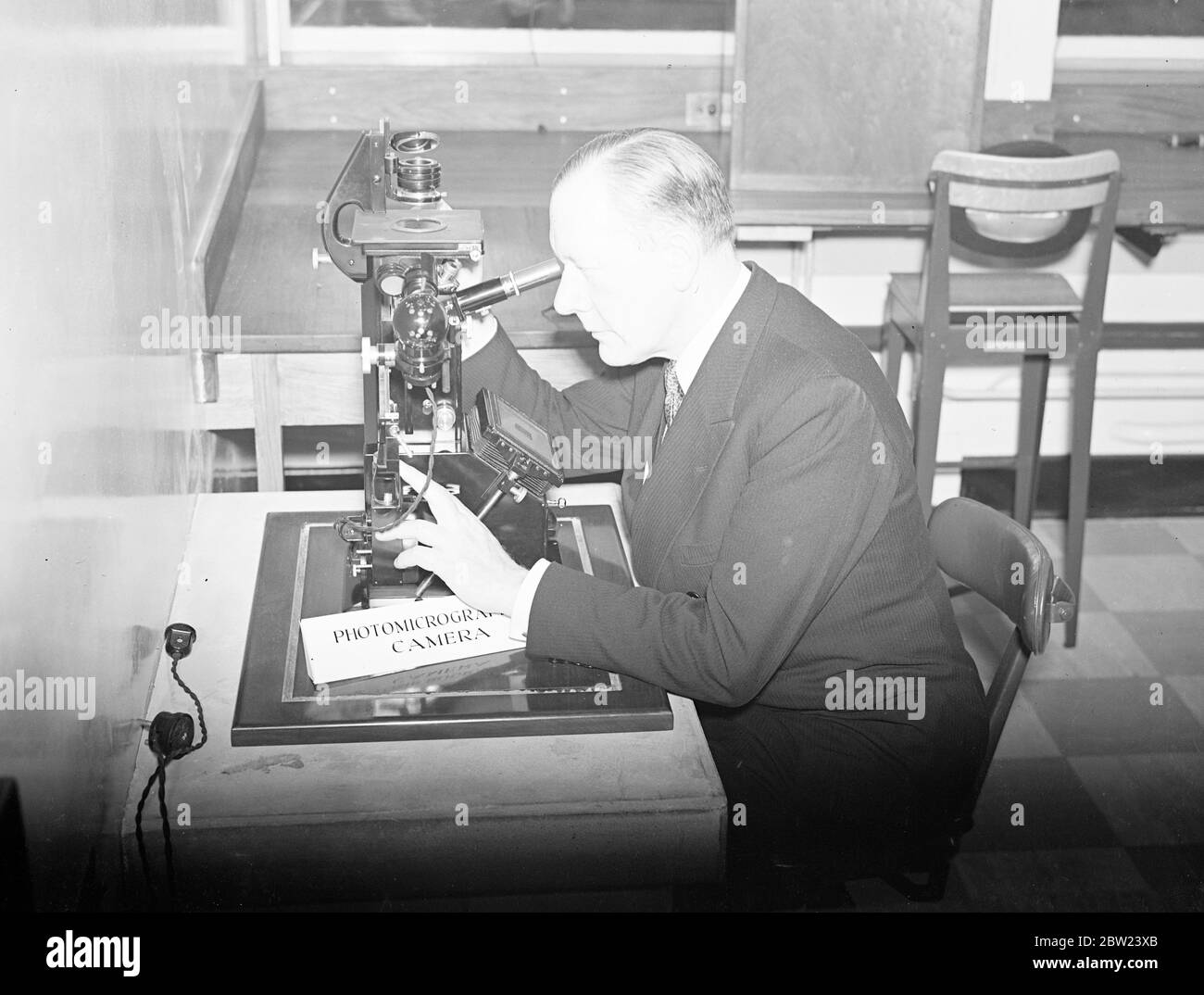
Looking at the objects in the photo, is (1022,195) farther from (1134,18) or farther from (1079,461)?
(1134,18)

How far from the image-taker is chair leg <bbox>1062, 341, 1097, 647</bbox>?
3277 millimetres

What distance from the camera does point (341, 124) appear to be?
412cm

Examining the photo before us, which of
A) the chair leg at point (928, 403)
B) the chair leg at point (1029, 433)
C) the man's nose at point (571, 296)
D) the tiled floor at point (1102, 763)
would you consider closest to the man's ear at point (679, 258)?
the man's nose at point (571, 296)

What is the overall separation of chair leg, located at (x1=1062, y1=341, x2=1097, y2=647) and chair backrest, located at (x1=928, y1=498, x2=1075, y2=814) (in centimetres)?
137

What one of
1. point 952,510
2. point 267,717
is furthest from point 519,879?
point 952,510

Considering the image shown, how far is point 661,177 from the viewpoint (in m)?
1.67

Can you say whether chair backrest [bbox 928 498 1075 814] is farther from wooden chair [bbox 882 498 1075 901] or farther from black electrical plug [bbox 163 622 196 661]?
black electrical plug [bbox 163 622 196 661]

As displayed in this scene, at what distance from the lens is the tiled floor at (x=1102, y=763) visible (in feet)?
8.45

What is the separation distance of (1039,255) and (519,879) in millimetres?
2472

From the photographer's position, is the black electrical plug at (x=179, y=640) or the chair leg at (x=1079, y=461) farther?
the chair leg at (x=1079, y=461)

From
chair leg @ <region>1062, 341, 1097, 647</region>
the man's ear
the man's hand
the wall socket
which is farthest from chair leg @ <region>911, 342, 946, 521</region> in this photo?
the man's hand

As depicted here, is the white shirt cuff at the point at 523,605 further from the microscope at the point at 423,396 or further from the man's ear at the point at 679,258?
the man's ear at the point at 679,258

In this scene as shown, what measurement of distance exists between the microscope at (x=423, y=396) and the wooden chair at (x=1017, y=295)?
157 centimetres
